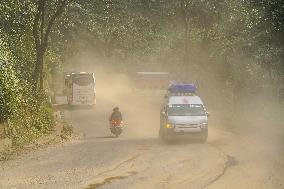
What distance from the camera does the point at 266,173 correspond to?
1722 centimetres

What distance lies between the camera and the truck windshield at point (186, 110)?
27.0 metres

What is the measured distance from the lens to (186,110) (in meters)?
27.3

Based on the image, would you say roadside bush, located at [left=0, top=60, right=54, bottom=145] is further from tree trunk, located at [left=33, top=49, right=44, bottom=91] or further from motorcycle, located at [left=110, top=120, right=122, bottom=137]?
motorcycle, located at [left=110, top=120, right=122, bottom=137]

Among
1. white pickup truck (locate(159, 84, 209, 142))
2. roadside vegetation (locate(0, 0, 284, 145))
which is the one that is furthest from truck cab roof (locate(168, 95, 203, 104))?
roadside vegetation (locate(0, 0, 284, 145))

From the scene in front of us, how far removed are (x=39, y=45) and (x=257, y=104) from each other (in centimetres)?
1665

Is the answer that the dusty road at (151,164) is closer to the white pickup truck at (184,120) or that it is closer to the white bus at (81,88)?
the white pickup truck at (184,120)

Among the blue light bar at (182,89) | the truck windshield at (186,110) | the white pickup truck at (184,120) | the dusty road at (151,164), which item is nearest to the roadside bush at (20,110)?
the dusty road at (151,164)

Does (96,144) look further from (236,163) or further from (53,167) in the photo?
(236,163)

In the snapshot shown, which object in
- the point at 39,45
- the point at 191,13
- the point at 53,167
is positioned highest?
the point at 191,13

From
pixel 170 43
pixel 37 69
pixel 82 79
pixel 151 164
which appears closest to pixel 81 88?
pixel 82 79

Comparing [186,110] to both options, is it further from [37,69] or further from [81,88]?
[81,88]

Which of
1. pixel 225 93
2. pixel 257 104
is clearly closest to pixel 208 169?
pixel 257 104

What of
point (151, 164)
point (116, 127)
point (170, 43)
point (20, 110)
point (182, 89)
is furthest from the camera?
point (170, 43)

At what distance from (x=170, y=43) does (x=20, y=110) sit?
145 feet
